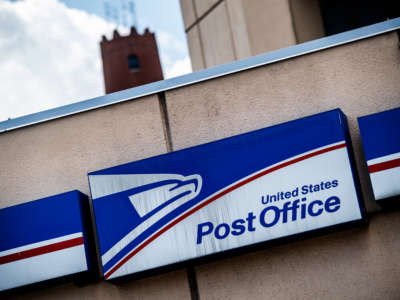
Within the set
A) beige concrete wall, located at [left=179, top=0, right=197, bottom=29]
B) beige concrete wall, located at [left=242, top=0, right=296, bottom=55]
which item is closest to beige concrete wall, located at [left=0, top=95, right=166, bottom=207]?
beige concrete wall, located at [left=242, top=0, right=296, bottom=55]

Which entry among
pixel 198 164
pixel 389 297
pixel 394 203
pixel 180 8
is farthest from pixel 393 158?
pixel 180 8

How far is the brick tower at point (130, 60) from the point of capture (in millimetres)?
46969

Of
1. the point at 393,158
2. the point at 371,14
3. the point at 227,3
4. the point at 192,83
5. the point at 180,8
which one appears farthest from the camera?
the point at 180,8

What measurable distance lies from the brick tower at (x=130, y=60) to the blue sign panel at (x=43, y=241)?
39997 millimetres

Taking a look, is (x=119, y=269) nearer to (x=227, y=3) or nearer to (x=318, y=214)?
(x=318, y=214)

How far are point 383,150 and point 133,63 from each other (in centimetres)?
4363

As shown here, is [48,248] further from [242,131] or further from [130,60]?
[130,60]

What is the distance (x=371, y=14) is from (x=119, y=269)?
6386 mm

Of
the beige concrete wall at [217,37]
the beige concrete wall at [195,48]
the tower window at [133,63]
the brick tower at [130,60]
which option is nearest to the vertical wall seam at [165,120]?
the beige concrete wall at [217,37]

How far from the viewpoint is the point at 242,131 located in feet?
21.8

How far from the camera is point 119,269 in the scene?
616cm

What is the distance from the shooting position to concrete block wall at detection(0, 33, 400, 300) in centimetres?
609

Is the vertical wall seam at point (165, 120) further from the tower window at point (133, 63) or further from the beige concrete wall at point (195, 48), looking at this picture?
the tower window at point (133, 63)

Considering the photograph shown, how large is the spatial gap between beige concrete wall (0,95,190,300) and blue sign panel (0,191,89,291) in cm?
49
